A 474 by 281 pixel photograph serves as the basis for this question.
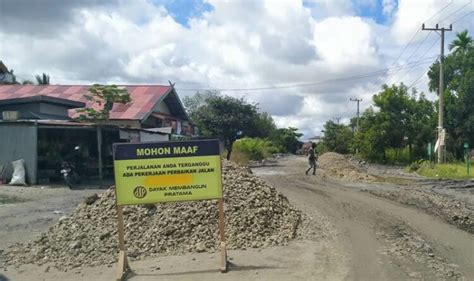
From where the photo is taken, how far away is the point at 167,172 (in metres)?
7.71

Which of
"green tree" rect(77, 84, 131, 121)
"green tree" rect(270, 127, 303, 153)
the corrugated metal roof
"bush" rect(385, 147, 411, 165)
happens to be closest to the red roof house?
the corrugated metal roof

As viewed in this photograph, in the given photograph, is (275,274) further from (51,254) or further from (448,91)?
(448,91)

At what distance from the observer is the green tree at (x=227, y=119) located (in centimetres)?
4509

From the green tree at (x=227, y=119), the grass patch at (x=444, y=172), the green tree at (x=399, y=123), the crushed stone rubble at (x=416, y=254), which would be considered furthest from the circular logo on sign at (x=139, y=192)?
the green tree at (x=399, y=123)

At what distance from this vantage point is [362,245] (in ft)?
29.5

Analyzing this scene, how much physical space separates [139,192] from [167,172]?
19.4 inches

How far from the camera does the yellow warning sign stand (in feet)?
25.2

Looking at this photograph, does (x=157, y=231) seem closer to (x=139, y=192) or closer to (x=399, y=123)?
(x=139, y=192)

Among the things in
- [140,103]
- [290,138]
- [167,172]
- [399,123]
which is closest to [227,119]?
[140,103]

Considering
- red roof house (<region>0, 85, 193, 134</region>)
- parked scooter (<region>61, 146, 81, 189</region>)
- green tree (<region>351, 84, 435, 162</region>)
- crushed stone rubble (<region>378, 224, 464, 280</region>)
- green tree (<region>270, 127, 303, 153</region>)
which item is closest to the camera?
crushed stone rubble (<region>378, 224, 464, 280</region>)

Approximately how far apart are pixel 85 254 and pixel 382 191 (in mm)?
12702

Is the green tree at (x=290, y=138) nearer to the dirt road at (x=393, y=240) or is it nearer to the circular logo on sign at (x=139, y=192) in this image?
the dirt road at (x=393, y=240)

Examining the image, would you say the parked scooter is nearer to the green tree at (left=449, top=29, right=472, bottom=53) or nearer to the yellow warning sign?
the yellow warning sign

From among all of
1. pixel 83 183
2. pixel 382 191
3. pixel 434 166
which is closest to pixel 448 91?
pixel 434 166
